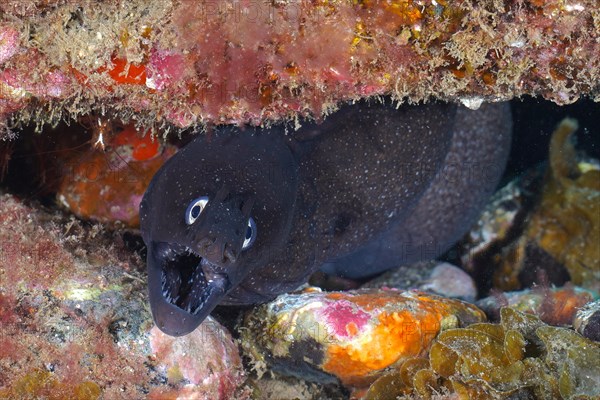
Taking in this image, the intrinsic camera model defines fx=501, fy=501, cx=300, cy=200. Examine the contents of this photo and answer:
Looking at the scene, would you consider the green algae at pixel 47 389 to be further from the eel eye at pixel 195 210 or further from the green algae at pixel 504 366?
the green algae at pixel 504 366

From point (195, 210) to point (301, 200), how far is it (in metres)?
0.93

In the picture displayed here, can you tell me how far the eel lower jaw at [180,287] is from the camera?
8.04 feet

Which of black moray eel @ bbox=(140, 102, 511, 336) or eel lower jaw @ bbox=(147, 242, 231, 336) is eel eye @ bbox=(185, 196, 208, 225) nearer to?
black moray eel @ bbox=(140, 102, 511, 336)

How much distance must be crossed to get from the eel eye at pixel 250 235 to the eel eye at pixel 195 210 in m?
0.26

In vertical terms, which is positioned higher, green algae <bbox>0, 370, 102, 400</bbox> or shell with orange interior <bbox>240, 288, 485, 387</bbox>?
shell with orange interior <bbox>240, 288, 485, 387</bbox>

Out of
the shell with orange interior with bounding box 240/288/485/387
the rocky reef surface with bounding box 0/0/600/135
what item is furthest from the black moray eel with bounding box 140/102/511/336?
the rocky reef surface with bounding box 0/0/600/135

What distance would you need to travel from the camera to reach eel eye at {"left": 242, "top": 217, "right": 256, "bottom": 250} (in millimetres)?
2688

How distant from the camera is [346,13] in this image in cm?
224

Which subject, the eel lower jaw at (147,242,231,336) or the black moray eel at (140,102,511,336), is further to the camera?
the black moray eel at (140,102,511,336)

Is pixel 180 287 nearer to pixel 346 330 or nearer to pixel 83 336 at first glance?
pixel 83 336

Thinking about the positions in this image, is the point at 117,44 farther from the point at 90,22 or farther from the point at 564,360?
the point at 564,360

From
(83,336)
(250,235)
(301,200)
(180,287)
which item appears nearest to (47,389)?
(83,336)

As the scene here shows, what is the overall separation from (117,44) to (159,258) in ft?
3.73

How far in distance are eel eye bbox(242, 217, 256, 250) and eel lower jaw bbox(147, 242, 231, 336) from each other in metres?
0.20
